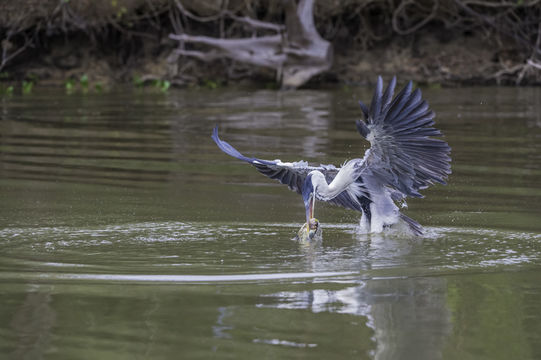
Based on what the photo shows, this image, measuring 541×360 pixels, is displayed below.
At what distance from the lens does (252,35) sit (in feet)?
55.4

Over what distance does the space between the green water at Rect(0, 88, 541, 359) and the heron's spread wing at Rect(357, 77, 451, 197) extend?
37cm

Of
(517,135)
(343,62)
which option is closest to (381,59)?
(343,62)

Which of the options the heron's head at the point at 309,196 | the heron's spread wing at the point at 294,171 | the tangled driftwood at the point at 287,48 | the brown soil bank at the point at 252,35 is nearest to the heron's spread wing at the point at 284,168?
the heron's spread wing at the point at 294,171

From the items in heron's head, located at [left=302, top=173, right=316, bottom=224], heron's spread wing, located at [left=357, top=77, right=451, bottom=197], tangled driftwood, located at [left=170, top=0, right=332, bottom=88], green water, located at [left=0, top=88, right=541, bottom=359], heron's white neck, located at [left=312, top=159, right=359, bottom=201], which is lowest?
green water, located at [left=0, top=88, right=541, bottom=359]

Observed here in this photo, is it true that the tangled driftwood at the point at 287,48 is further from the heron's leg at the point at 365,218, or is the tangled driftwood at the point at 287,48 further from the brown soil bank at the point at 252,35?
the heron's leg at the point at 365,218

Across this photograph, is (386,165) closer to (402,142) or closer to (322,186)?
(402,142)

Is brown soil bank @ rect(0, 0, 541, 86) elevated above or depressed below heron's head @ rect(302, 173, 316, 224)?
above

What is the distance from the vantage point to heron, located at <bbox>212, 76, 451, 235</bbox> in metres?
5.23

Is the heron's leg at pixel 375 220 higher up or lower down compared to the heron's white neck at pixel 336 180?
lower down

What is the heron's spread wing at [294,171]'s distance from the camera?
18.9ft

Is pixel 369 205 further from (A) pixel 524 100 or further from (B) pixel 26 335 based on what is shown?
(A) pixel 524 100

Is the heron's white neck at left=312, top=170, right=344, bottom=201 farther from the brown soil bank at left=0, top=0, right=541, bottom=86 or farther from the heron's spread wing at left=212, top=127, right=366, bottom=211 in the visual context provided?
the brown soil bank at left=0, top=0, right=541, bottom=86

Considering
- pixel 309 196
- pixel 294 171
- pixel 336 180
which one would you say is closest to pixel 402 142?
pixel 336 180

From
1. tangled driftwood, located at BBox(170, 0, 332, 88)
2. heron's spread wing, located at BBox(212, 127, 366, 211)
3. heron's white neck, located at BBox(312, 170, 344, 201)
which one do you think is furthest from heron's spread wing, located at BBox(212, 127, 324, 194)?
tangled driftwood, located at BBox(170, 0, 332, 88)
